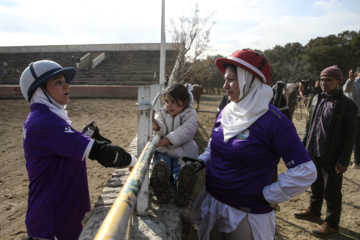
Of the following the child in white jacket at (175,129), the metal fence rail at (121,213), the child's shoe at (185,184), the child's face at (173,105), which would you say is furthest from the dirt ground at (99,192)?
the metal fence rail at (121,213)

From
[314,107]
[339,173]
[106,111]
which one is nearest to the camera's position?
[339,173]

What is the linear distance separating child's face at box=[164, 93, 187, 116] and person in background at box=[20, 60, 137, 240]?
1181 mm

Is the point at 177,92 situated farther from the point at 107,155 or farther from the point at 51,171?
the point at 51,171

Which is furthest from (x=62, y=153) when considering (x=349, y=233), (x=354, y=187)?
(x=354, y=187)

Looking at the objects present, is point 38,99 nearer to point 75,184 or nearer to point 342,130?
point 75,184

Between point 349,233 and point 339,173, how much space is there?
33.2 inches

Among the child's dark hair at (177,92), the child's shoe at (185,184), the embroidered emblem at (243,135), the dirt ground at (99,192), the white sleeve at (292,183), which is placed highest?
the child's dark hair at (177,92)

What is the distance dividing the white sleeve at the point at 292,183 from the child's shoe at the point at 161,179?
0.89 m

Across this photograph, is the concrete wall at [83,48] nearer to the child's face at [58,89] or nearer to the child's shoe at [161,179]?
the child's shoe at [161,179]

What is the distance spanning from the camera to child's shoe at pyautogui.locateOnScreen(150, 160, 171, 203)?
7.09 feet

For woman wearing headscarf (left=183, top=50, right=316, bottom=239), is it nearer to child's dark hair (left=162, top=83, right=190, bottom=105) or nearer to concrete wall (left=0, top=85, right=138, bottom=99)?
child's dark hair (left=162, top=83, right=190, bottom=105)

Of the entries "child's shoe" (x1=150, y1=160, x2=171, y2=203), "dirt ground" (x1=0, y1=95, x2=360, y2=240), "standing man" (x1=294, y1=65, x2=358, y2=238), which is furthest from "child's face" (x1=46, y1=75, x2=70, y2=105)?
"standing man" (x1=294, y1=65, x2=358, y2=238)

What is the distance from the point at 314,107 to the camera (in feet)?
11.1

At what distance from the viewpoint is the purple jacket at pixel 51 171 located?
151 centimetres
